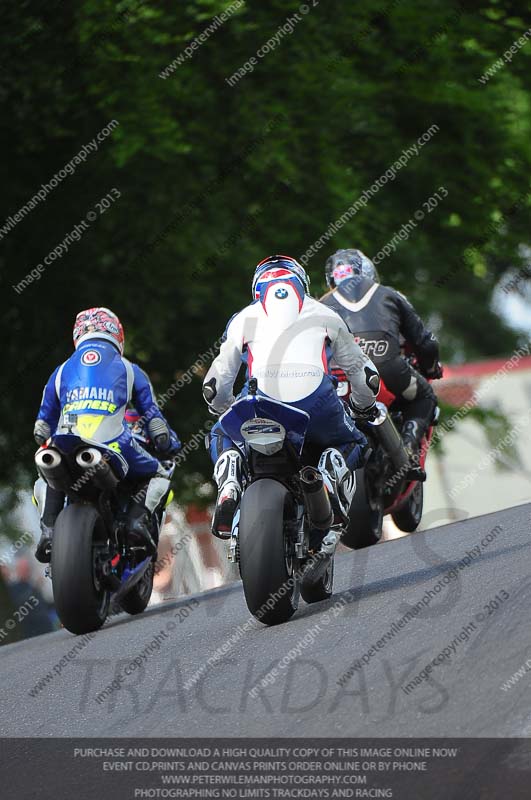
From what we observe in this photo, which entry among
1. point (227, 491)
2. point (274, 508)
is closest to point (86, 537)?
point (227, 491)

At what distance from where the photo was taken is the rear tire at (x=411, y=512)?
1120 cm

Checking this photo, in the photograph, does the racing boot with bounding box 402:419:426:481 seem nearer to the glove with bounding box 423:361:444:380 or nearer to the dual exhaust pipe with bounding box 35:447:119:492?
the glove with bounding box 423:361:444:380

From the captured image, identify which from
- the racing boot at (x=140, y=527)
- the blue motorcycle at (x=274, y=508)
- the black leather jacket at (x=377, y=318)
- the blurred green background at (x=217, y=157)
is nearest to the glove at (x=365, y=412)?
the blue motorcycle at (x=274, y=508)

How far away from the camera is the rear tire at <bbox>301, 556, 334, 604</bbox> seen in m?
7.71

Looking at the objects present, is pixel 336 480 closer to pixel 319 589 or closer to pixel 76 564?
pixel 319 589

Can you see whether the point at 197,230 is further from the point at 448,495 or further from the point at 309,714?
the point at 448,495

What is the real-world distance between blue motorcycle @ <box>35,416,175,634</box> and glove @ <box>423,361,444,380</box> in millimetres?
2897

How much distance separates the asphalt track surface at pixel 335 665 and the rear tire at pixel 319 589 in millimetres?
59

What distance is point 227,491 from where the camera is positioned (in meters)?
7.18

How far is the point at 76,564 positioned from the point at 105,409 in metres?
1.22

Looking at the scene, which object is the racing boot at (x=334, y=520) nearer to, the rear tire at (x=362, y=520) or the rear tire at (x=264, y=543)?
the rear tire at (x=264, y=543)

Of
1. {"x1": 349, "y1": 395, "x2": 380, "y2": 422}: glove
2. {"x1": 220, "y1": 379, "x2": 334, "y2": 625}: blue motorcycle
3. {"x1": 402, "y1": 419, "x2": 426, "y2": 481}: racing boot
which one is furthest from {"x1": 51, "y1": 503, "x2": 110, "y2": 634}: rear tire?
{"x1": 402, "y1": 419, "x2": 426, "y2": 481}: racing boot
